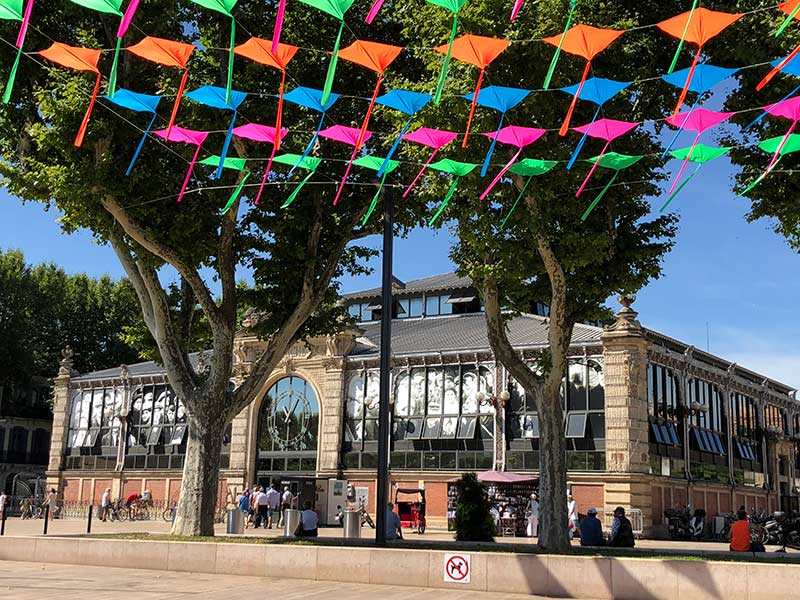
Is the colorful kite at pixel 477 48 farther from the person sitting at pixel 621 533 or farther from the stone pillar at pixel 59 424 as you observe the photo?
the stone pillar at pixel 59 424

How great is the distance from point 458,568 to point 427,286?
102 ft

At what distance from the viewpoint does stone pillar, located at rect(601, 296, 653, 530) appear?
29875 mm

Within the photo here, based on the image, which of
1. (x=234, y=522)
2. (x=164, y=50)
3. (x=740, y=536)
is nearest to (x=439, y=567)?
(x=740, y=536)

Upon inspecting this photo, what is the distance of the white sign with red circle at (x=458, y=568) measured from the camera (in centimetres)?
1397

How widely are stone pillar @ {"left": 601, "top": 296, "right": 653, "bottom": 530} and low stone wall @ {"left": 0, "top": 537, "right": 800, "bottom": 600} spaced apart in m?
17.2

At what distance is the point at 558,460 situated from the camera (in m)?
17.9

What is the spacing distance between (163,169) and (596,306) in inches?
427

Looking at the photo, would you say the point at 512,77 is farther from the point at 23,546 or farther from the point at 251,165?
the point at 23,546

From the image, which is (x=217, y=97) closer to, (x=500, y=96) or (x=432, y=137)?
(x=432, y=137)

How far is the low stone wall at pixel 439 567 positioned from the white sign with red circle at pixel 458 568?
8 centimetres

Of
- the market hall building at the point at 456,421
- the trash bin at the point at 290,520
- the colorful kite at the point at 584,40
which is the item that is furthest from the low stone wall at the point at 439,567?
the market hall building at the point at 456,421

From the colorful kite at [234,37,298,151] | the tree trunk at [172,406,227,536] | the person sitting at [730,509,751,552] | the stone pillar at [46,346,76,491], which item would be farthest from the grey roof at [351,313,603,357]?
the colorful kite at [234,37,298,151]

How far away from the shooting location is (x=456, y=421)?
34250 mm

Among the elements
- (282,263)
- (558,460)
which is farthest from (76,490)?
(558,460)
